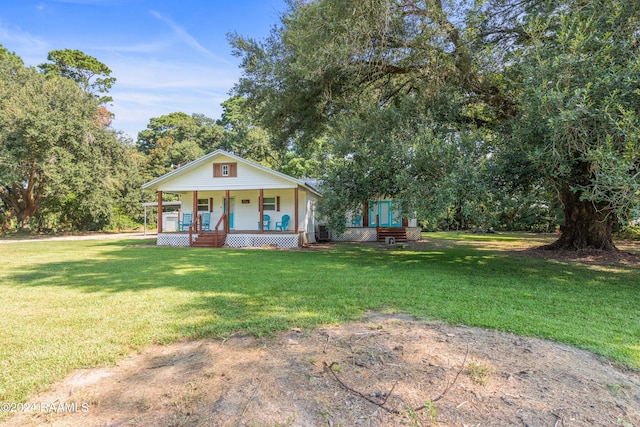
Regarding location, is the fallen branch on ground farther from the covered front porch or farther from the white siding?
the white siding

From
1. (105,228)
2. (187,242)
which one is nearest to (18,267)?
(187,242)

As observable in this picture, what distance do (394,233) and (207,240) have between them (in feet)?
32.0

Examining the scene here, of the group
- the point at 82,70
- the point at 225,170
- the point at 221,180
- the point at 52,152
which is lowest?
the point at 221,180

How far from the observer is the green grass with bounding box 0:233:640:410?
11.3ft

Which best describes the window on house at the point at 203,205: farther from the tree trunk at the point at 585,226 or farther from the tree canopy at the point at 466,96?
the tree trunk at the point at 585,226

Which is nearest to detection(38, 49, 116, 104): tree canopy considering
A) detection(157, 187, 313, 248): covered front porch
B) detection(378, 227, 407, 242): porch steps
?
detection(157, 187, 313, 248): covered front porch

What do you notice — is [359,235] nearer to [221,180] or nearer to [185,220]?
[221,180]

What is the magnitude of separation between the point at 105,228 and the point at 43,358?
27560 millimetres

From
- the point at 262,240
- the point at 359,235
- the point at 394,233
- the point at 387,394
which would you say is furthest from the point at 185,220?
the point at 387,394

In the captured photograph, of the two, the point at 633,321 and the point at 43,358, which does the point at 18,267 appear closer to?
the point at 43,358

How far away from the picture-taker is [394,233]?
59.9 ft

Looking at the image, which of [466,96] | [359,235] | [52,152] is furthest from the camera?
[52,152]

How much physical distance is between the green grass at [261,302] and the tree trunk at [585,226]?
2.25 meters

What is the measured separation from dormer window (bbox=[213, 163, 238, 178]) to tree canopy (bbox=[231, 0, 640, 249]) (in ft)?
17.3
